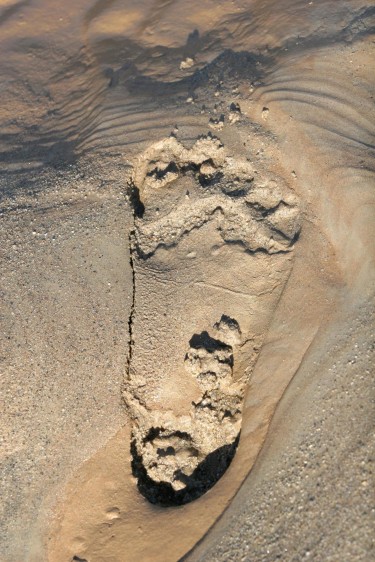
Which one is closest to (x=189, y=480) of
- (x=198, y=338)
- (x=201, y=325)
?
(x=198, y=338)

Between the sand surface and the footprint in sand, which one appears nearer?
the sand surface

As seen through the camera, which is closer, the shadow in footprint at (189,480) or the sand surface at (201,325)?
the sand surface at (201,325)

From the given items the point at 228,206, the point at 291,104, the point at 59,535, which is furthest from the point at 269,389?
the point at 291,104

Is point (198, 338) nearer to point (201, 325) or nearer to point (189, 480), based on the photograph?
point (201, 325)

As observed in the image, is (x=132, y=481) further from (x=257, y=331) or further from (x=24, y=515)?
(x=257, y=331)

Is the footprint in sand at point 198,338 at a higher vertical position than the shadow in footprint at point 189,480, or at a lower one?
higher

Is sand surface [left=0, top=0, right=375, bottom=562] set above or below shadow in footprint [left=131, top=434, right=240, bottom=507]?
above
